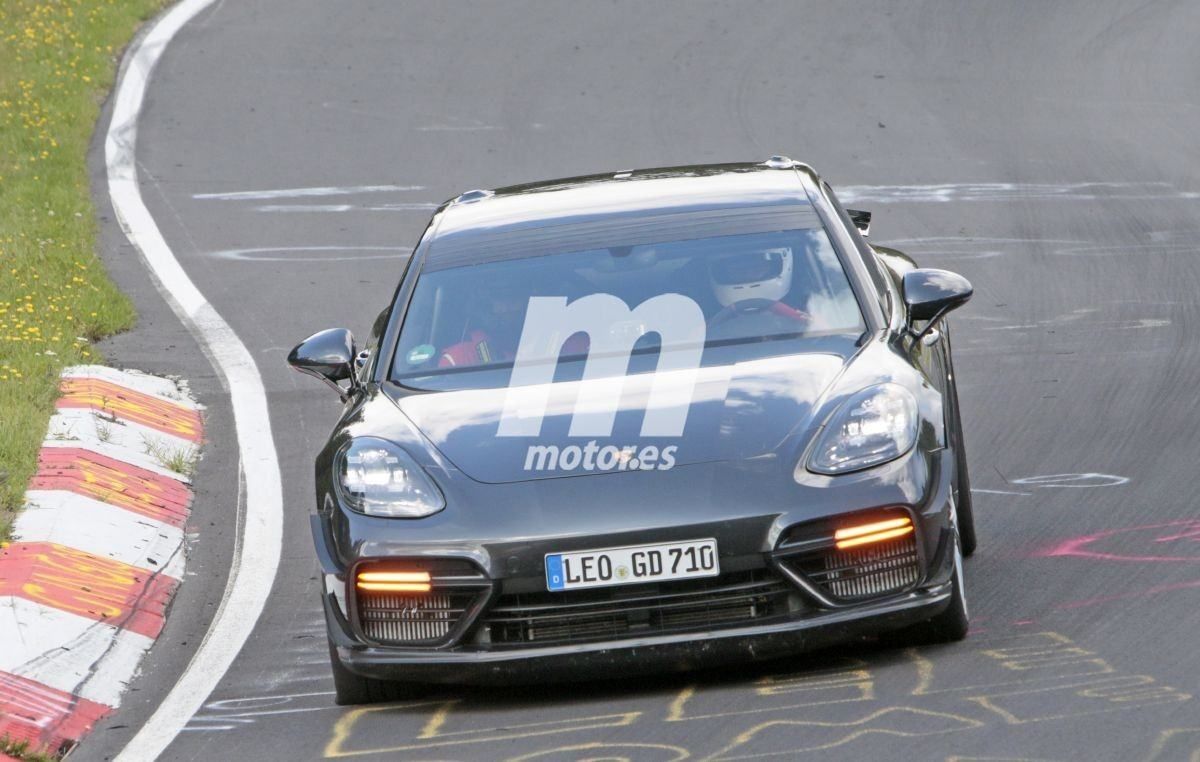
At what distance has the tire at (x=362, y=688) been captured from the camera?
18.4 feet

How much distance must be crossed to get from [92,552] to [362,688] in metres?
2.16

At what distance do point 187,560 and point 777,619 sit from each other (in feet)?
10.5

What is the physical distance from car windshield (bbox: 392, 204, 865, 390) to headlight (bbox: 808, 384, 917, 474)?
472 millimetres

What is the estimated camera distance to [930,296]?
6246 millimetres

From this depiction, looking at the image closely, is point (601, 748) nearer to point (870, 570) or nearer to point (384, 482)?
point (870, 570)

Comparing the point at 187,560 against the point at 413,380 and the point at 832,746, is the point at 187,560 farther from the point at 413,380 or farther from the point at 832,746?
the point at 832,746

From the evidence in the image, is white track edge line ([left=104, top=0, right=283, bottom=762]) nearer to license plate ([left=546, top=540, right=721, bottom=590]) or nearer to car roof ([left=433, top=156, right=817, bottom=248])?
license plate ([left=546, top=540, right=721, bottom=590])

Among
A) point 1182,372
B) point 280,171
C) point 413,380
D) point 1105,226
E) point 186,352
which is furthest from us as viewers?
point 280,171

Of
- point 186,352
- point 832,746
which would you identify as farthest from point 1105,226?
point 832,746

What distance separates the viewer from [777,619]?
522 cm

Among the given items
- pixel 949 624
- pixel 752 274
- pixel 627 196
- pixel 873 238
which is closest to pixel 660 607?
pixel 949 624

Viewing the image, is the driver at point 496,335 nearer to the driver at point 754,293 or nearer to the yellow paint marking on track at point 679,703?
the driver at point 754,293

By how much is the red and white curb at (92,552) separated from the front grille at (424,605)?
962 millimetres

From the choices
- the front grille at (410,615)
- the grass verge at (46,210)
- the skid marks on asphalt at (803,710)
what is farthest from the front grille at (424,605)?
the grass verge at (46,210)
